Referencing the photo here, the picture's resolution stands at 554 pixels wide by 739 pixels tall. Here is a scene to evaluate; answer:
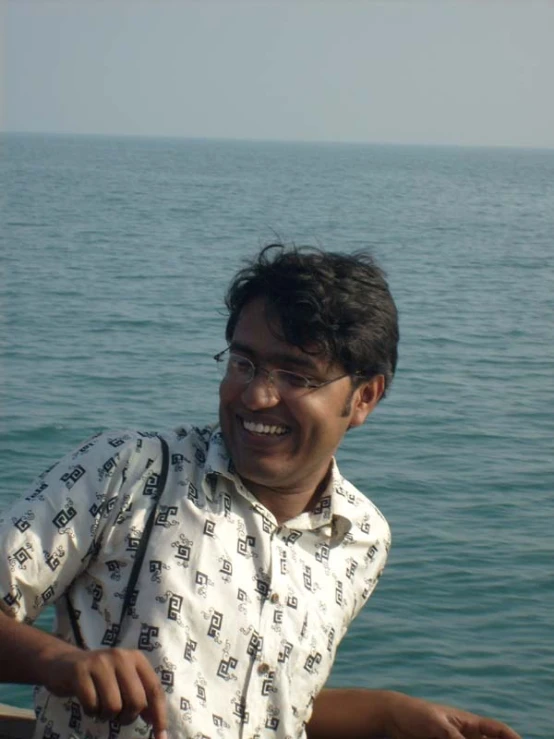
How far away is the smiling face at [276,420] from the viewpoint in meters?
2.25

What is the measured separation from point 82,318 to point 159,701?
58.8 ft

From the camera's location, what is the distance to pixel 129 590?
2082 mm

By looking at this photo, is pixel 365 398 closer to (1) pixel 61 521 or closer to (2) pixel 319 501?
(2) pixel 319 501

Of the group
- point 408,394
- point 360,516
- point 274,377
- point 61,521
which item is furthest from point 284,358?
point 408,394

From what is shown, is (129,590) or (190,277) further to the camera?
(190,277)

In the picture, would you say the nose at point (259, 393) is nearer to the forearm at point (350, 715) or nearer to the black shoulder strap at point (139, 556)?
the black shoulder strap at point (139, 556)

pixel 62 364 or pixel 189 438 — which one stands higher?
pixel 189 438

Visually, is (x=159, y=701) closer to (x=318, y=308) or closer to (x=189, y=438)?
(x=189, y=438)

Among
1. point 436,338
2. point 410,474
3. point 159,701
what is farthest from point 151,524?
point 436,338

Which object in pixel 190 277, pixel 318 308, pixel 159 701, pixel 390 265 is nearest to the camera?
→ pixel 159 701

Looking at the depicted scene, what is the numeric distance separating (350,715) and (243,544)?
42cm

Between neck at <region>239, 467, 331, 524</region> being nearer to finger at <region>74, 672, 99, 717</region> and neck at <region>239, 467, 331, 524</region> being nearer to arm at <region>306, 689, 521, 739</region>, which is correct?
arm at <region>306, 689, 521, 739</region>

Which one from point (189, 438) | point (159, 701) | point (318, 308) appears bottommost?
point (159, 701)

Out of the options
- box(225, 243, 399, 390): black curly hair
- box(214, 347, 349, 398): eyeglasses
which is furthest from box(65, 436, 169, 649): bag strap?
box(225, 243, 399, 390): black curly hair
